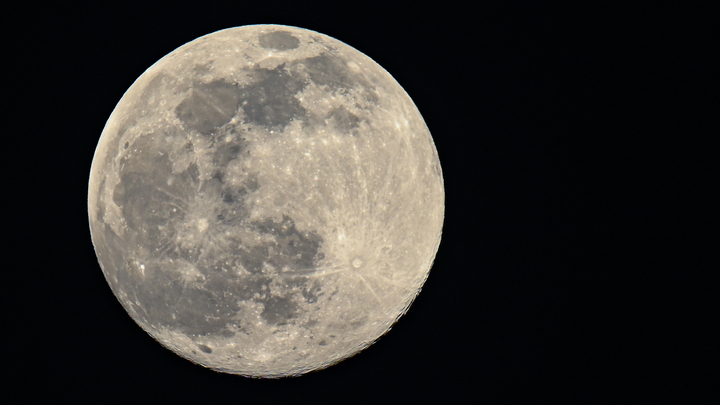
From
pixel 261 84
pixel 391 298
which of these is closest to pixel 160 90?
pixel 261 84

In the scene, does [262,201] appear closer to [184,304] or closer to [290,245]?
[290,245]

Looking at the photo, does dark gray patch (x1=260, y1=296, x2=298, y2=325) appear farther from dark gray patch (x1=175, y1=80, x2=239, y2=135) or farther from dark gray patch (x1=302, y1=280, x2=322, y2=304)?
dark gray patch (x1=175, y1=80, x2=239, y2=135)

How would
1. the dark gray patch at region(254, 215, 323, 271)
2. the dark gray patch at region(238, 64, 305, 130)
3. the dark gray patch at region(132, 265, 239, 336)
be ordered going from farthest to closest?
the dark gray patch at region(132, 265, 239, 336), the dark gray patch at region(238, 64, 305, 130), the dark gray patch at region(254, 215, 323, 271)

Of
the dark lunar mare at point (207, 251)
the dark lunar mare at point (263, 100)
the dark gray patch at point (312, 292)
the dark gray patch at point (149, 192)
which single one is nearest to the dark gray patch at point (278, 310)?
the dark lunar mare at point (207, 251)

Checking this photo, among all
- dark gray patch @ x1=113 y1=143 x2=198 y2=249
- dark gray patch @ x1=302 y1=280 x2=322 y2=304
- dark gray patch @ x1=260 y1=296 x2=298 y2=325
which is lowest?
dark gray patch @ x1=260 y1=296 x2=298 y2=325

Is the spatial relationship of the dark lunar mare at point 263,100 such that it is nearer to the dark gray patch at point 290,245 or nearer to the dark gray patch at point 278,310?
the dark gray patch at point 290,245

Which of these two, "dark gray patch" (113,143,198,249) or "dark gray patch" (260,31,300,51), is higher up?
"dark gray patch" (260,31,300,51)

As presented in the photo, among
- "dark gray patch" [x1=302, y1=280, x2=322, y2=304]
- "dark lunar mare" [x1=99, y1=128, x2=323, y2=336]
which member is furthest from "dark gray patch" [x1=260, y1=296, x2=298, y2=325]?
"dark gray patch" [x1=302, y1=280, x2=322, y2=304]
